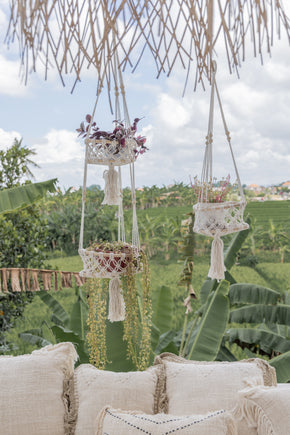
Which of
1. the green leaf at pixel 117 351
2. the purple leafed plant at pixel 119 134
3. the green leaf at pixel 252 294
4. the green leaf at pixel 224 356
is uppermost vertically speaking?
the purple leafed plant at pixel 119 134

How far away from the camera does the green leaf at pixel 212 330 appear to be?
2.29m

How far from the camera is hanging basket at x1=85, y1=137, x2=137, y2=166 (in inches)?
74.5

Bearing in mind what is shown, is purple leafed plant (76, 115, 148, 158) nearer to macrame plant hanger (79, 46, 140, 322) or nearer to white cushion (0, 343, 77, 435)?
macrame plant hanger (79, 46, 140, 322)

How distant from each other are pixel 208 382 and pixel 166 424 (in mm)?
270

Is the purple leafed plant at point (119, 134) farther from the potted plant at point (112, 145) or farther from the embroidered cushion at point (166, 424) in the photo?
the embroidered cushion at point (166, 424)

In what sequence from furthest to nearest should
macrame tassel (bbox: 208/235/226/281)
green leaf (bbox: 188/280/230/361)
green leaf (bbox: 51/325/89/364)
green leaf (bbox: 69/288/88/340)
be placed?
green leaf (bbox: 69/288/88/340) < green leaf (bbox: 51/325/89/364) < green leaf (bbox: 188/280/230/361) < macrame tassel (bbox: 208/235/226/281)

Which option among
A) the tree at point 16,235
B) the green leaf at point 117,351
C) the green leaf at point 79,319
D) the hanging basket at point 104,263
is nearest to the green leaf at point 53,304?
the green leaf at point 79,319

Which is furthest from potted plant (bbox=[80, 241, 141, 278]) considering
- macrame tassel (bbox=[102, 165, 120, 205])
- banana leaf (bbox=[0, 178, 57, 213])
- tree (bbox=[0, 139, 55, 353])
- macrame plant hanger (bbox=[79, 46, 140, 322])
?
tree (bbox=[0, 139, 55, 353])

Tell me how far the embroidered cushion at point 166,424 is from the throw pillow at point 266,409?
117mm

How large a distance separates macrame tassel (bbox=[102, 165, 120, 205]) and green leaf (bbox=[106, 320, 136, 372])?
75cm

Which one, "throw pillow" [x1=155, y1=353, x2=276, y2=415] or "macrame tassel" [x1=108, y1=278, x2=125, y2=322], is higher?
"macrame tassel" [x1=108, y1=278, x2=125, y2=322]

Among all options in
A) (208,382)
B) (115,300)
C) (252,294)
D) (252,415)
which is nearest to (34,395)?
(115,300)

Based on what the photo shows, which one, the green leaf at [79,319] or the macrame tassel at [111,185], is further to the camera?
the green leaf at [79,319]

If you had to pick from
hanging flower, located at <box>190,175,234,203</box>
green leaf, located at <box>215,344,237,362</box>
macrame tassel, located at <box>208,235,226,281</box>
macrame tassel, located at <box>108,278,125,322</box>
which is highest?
hanging flower, located at <box>190,175,234,203</box>
